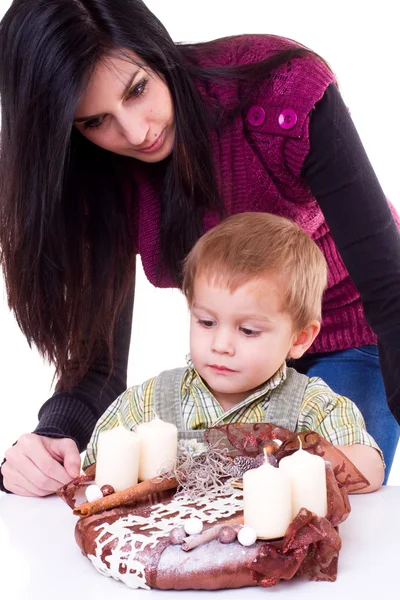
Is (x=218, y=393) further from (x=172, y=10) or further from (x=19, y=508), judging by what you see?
(x=172, y=10)

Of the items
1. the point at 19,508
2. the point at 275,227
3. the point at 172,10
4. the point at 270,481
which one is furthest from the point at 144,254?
the point at 172,10

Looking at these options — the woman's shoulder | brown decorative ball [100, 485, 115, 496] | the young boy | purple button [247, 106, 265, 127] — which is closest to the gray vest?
the young boy

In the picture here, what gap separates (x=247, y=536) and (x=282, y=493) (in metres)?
0.07

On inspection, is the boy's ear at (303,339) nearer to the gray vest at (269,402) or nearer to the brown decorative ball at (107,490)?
the gray vest at (269,402)

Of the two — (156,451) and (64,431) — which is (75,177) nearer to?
(64,431)

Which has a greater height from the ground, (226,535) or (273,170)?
(273,170)

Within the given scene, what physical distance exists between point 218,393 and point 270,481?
16.3 inches

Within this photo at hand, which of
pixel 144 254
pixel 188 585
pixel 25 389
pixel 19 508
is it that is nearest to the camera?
pixel 188 585

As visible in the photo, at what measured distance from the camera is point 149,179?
5.83 ft

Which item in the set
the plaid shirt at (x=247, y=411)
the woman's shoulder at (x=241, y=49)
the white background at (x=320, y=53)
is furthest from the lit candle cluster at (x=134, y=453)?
the white background at (x=320, y=53)

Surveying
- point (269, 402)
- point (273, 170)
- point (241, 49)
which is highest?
point (241, 49)

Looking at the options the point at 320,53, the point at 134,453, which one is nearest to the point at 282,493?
the point at 134,453

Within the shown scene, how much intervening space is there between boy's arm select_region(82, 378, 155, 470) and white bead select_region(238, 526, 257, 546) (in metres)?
0.44

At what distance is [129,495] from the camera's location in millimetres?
1172
